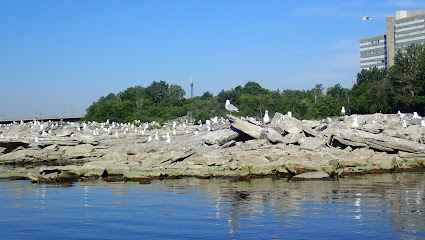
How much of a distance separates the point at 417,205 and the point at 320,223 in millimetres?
4474

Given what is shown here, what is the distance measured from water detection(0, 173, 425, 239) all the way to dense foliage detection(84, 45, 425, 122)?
4299cm

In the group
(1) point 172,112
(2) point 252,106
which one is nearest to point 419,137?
(2) point 252,106

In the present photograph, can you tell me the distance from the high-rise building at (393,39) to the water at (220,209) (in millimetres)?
125864

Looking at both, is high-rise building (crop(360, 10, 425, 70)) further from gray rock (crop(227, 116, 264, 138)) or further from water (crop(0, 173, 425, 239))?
water (crop(0, 173, 425, 239))

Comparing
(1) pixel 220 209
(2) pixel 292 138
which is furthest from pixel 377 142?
(1) pixel 220 209

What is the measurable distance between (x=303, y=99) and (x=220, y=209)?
8932 centimetres

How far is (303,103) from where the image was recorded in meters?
93.8

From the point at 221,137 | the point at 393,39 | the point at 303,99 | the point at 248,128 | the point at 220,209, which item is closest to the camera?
the point at 220,209

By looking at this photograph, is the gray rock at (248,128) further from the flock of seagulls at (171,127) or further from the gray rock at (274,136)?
the flock of seagulls at (171,127)

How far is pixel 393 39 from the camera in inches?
6521

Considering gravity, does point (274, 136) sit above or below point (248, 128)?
below

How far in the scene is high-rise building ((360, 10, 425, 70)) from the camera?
15627 cm

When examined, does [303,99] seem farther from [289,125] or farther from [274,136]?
[274,136]

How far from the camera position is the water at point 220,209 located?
631 inches
